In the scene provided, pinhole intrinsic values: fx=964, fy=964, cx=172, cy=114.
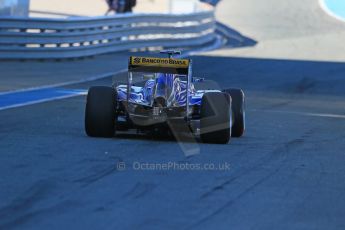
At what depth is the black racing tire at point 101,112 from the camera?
1023cm

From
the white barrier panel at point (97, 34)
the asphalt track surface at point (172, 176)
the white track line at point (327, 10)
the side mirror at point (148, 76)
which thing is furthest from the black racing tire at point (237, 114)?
the white track line at point (327, 10)

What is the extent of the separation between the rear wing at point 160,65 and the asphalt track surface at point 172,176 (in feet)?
2.50

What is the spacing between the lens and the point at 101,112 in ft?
33.5

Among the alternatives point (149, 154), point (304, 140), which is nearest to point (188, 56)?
point (304, 140)

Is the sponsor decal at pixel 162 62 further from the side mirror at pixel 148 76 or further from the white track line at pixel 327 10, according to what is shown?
the white track line at pixel 327 10

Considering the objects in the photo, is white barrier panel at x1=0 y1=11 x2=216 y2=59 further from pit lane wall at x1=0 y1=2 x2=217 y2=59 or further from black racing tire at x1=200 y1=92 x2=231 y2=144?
black racing tire at x1=200 y1=92 x2=231 y2=144

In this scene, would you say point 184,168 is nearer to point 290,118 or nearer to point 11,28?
point 290,118

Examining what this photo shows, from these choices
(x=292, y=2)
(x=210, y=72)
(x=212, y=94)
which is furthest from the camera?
(x=292, y=2)

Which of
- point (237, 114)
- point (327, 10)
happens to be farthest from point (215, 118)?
point (327, 10)

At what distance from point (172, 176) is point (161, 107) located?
2.13 meters

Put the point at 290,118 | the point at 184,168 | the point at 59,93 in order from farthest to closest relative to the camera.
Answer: the point at 59,93 < the point at 290,118 < the point at 184,168

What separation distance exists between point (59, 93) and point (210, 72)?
5770 millimetres

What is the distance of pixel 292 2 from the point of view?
142ft

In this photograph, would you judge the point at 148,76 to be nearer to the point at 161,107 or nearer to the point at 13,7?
the point at 161,107
